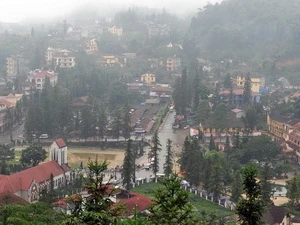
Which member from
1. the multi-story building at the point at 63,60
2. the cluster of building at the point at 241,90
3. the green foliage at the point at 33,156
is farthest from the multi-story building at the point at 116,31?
the green foliage at the point at 33,156

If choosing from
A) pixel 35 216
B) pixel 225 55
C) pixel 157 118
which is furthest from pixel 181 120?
pixel 35 216

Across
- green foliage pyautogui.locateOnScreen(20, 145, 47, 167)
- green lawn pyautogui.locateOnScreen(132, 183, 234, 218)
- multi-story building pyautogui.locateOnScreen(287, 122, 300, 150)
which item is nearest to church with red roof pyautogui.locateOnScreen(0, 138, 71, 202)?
green foliage pyautogui.locateOnScreen(20, 145, 47, 167)

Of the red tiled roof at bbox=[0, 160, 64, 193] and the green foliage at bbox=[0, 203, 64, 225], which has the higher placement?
the green foliage at bbox=[0, 203, 64, 225]

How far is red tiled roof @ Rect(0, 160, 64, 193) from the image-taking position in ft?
82.2

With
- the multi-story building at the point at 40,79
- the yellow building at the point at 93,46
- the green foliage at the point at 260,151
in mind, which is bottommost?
the green foliage at the point at 260,151

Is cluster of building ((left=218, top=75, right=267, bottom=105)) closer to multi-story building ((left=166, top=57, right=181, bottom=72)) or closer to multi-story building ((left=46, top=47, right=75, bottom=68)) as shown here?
multi-story building ((left=166, top=57, right=181, bottom=72))

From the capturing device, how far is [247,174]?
10.2 meters

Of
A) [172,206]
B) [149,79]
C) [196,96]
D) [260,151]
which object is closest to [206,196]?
[260,151]

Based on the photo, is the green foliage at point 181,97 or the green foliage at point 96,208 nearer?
the green foliage at point 96,208

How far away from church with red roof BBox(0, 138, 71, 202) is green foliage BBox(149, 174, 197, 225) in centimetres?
1364

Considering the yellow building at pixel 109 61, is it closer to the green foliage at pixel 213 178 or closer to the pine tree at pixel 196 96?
the pine tree at pixel 196 96

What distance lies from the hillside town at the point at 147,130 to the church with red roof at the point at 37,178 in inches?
2.6

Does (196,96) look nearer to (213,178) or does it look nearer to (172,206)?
(213,178)

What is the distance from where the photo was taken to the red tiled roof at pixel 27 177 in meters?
25.0
